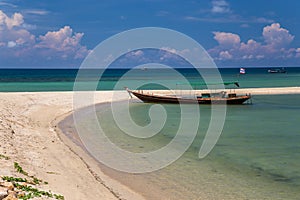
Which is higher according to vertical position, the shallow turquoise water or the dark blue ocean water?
the dark blue ocean water

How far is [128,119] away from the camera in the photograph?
93.2 feet

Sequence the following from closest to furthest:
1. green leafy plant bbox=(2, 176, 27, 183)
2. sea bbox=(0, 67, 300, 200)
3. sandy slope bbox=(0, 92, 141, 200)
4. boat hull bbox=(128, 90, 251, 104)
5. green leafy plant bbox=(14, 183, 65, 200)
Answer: green leafy plant bbox=(14, 183, 65, 200) < green leafy plant bbox=(2, 176, 27, 183) < sandy slope bbox=(0, 92, 141, 200) < sea bbox=(0, 67, 300, 200) < boat hull bbox=(128, 90, 251, 104)

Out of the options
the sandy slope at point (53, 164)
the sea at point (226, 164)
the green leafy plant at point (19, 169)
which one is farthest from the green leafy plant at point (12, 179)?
the sea at point (226, 164)

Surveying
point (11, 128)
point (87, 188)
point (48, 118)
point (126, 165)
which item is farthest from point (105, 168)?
point (48, 118)

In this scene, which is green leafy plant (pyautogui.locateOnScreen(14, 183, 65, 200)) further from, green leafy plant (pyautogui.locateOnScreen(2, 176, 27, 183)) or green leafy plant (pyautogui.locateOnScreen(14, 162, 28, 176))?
green leafy plant (pyautogui.locateOnScreen(14, 162, 28, 176))

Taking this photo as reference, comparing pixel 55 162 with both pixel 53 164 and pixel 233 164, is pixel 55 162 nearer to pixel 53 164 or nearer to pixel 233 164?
pixel 53 164

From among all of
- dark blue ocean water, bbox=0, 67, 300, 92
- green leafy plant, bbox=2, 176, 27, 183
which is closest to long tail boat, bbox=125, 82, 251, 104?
dark blue ocean water, bbox=0, 67, 300, 92

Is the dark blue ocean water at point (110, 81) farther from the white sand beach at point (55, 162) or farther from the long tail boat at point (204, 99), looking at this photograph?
the white sand beach at point (55, 162)

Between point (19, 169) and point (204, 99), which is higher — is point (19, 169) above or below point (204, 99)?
below

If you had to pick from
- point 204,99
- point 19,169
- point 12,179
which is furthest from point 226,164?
point 204,99

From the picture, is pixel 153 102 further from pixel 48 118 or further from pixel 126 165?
pixel 126 165

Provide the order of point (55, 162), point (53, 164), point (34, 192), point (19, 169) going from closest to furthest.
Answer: point (34, 192) < point (19, 169) < point (53, 164) < point (55, 162)

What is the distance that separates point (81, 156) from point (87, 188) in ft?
16.1

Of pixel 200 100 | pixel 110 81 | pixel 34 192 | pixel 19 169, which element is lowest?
pixel 34 192
